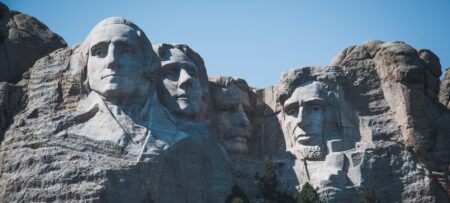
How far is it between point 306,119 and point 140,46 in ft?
15.8

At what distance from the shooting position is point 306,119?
2841 centimetres

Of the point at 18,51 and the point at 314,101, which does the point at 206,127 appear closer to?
the point at 314,101

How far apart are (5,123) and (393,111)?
32.4ft

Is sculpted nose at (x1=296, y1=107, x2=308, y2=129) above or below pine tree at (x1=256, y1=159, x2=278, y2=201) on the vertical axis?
above

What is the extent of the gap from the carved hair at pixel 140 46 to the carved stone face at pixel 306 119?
402 centimetres

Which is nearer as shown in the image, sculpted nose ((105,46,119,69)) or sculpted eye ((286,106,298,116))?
sculpted nose ((105,46,119,69))

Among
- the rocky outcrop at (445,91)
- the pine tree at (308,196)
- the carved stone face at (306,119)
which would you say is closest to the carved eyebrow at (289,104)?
the carved stone face at (306,119)

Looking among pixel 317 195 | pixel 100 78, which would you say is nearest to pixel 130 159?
pixel 100 78

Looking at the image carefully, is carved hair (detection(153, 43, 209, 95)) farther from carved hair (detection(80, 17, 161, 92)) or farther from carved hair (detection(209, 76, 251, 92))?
carved hair (detection(80, 17, 161, 92))

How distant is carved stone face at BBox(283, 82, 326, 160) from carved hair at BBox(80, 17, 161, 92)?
→ 4.02m

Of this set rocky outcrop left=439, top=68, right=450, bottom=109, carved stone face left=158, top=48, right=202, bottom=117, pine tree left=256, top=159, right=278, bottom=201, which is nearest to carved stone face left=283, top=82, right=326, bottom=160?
pine tree left=256, top=159, right=278, bottom=201

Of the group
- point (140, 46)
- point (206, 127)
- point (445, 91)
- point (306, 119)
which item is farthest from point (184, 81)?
point (445, 91)

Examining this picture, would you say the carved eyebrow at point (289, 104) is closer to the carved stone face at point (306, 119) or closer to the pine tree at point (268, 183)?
the carved stone face at point (306, 119)

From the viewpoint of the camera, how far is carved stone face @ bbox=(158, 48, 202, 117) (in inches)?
1073
